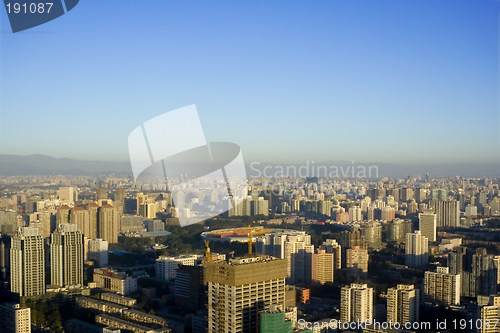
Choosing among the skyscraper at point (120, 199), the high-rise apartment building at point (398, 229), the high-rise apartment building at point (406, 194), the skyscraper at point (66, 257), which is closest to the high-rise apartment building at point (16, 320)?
the skyscraper at point (66, 257)

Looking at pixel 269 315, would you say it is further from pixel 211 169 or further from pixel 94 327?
pixel 211 169

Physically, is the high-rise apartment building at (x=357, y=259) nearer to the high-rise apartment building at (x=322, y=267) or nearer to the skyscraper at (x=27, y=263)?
the high-rise apartment building at (x=322, y=267)

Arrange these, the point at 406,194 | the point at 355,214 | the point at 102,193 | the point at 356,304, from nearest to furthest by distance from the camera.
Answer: the point at 356,304
the point at 102,193
the point at 355,214
the point at 406,194

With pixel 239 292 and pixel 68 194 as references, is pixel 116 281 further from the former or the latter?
pixel 68 194

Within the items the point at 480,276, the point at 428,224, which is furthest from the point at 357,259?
the point at 428,224

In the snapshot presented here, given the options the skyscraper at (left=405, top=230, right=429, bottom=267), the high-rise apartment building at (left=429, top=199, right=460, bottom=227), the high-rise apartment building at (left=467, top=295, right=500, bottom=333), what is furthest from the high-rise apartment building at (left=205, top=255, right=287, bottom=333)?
the high-rise apartment building at (left=429, top=199, right=460, bottom=227)

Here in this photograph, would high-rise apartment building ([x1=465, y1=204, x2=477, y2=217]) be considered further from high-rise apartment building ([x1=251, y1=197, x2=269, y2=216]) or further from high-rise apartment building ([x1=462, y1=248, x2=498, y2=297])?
high-rise apartment building ([x1=462, y1=248, x2=498, y2=297])

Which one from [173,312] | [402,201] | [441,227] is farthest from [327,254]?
[402,201]

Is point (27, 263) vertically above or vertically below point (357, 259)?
above
